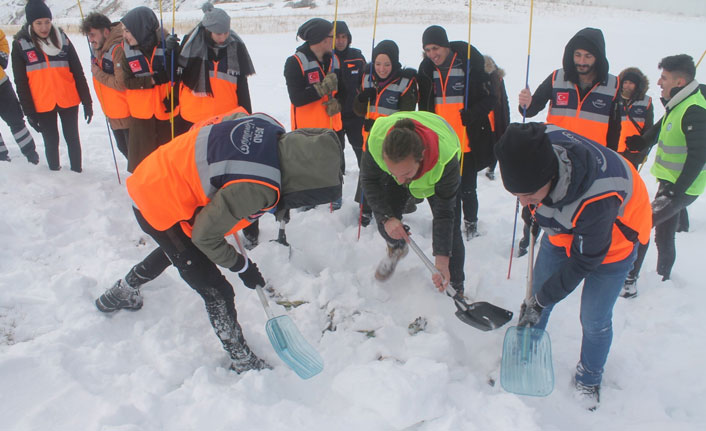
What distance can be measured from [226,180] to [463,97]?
7.61 ft

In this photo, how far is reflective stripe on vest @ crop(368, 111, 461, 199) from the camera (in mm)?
2379

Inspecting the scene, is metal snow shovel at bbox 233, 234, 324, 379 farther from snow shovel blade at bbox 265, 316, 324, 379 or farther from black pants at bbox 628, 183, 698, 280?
black pants at bbox 628, 183, 698, 280

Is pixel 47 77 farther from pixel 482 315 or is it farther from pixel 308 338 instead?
pixel 482 315

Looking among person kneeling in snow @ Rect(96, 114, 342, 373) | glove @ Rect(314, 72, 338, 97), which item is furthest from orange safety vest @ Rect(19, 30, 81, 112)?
person kneeling in snow @ Rect(96, 114, 342, 373)

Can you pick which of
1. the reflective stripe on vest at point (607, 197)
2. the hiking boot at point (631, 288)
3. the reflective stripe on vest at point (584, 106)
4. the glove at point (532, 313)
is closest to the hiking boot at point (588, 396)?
the glove at point (532, 313)

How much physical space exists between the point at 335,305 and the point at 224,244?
3.39 ft

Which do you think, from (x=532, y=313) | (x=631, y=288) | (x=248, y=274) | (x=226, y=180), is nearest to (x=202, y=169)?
(x=226, y=180)

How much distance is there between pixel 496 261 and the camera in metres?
3.53

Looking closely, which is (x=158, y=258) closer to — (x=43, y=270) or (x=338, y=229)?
(x=43, y=270)

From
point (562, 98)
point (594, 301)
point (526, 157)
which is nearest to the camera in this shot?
point (526, 157)

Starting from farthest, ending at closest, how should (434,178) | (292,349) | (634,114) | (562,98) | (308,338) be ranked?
1. (634,114)
2. (562,98)
3. (308,338)
4. (434,178)
5. (292,349)

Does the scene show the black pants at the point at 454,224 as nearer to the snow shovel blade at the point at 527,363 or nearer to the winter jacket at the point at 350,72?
the snow shovel blade at the point at 527,363

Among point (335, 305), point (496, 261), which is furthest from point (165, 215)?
point (496, 261)

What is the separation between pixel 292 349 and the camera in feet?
7.59
